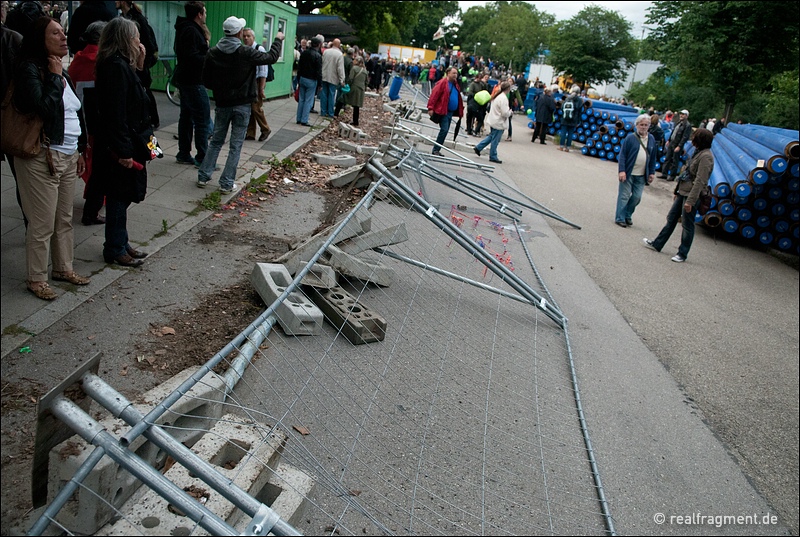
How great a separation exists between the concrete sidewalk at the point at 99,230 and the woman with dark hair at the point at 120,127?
44cm

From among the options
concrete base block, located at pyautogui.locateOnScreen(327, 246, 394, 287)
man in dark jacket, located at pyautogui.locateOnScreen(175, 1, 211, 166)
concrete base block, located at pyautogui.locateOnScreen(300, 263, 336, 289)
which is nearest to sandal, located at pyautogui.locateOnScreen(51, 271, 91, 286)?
concrete base block, located at pyautogui.locateOnScreen(300, 263, 336, 289)

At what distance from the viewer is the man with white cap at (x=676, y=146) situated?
58.9 ft

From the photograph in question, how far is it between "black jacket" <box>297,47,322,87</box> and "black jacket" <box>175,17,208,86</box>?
21.4 ft

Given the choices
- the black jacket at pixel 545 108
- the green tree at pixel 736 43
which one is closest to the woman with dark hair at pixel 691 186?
the black jacket at pixel 545 108

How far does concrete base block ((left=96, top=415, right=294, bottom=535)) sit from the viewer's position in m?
2.26

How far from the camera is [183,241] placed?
6184 mm

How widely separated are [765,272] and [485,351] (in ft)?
23.5

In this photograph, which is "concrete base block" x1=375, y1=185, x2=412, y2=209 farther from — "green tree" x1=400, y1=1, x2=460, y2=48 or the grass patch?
"green tree" x1=400, y1=1, x2=460, y2=48

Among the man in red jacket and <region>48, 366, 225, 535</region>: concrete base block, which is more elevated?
the man in red jacket

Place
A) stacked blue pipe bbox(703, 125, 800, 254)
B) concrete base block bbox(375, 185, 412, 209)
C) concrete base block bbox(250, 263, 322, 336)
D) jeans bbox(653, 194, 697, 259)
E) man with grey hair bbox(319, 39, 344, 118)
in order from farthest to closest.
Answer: man with grey hair bbox(319, 39, 344, 118) < stacked blue pipe bbox(703, 125, 800, 254) < jeans bbox(653, 194, 697, 259) < concrete base block bbox(375, 185, 412, 209) < concrete base block bbox(250, 263, 322, 336)

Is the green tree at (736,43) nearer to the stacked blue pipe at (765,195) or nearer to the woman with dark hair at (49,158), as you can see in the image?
the stacked blue pipe at (765,195)

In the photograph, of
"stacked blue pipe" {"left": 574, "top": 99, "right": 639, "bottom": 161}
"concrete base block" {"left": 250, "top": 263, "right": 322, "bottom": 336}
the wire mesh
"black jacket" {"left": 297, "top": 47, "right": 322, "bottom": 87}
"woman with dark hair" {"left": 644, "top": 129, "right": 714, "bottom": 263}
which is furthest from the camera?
"stacked blue pipe" {"left": 574, "top": 99, "right": 639, "bottom": 161}

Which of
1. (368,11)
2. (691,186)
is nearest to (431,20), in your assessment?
(368,11)

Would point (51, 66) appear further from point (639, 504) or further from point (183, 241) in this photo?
point (639, 504)
